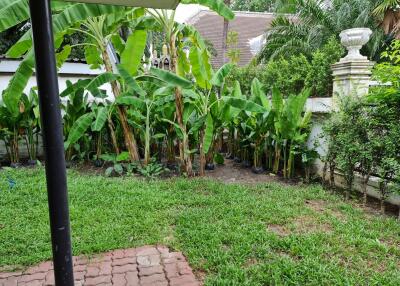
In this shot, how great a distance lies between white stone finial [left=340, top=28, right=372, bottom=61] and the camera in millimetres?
4684

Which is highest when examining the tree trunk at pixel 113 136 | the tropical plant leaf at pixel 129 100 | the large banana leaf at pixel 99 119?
the tropical plant leaf at pixel 129 100

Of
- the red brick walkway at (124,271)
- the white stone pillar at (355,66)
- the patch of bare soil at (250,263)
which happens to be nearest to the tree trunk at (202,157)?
the white stone pillar at (355,66)

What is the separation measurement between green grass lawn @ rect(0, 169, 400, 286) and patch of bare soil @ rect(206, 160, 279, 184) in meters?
0.55

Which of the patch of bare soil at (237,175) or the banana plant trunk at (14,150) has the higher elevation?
the banana plant trunk at (14,150)

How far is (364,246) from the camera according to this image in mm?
2953

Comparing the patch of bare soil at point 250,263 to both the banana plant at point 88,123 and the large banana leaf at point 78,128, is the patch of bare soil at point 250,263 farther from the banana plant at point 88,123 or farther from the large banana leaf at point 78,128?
the large banana leaf at point 78,128

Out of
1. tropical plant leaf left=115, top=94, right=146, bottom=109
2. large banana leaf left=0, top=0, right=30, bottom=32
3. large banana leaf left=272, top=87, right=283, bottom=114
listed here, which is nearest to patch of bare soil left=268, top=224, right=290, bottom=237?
large banana leaf left=272, top=87, right=283, bottom=114

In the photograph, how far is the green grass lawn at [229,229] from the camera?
2586mm

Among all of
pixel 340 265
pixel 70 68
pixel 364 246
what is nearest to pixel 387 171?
pixel 364 246

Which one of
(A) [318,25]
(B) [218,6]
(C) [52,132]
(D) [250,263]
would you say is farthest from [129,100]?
(A) [318,25]

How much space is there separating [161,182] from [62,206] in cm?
359

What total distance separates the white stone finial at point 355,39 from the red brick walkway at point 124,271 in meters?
3.84

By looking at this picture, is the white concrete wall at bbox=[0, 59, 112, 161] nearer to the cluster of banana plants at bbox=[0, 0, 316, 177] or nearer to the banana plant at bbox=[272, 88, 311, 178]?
the cluster of banana plants at bbox=[0, 0, 316, 177]

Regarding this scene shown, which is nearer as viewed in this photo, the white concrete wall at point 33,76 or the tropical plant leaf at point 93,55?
the tropical plant leaf at point 93,55
